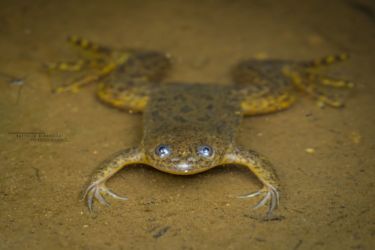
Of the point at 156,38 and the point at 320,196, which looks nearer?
the point at 320,196

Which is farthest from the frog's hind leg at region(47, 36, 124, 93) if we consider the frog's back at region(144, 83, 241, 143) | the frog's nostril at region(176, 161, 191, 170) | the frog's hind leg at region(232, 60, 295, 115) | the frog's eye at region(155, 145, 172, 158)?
the frog's nostril at region(176, 161, 191, 170)

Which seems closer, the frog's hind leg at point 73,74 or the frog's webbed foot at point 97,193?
the frog's webbed foot at point 97,193

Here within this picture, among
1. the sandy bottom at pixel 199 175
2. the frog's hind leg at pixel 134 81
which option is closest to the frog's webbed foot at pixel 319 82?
the sandy bottom at pixel 199 175

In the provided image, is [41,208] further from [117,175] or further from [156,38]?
[156,38]

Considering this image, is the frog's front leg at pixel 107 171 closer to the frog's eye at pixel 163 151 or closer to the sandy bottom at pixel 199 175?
the sandy bottom at pixel 199 175

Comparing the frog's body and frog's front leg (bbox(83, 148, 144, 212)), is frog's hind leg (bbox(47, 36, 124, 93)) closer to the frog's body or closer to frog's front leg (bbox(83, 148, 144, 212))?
the frog's body

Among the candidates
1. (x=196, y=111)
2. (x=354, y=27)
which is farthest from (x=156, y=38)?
(x=354, y=27)
